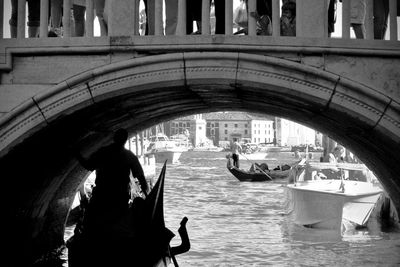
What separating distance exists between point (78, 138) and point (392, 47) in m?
3.89

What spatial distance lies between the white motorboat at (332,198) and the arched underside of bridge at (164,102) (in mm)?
5637

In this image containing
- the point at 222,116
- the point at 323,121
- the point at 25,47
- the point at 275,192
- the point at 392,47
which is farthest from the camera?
the point at 222,116

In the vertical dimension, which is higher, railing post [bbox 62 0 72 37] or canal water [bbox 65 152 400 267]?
railing post [bbox 62 0 72 37]

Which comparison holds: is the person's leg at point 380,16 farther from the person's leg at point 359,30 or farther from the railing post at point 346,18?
the railing post at point 346,18

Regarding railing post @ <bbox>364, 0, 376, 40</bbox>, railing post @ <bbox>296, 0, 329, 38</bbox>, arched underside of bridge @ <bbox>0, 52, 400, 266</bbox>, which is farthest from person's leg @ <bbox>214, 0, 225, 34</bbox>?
railing post @ <bbox>364, 0, 376, 40</bbox>

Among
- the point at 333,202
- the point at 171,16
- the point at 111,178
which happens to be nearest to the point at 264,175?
the point at 333,202

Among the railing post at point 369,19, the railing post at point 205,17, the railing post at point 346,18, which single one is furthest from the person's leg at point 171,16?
the railing post at point 369,19

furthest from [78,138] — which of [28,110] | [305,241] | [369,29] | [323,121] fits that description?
[305,241]

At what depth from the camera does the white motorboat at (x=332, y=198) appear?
14.3 metres

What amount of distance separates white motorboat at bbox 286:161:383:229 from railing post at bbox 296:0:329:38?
27.3 ft

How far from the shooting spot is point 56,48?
6.54 metres

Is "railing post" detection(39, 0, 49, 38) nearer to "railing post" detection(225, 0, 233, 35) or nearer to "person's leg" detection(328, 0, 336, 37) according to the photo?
"railing post" detection(225, 0, 233, 35)

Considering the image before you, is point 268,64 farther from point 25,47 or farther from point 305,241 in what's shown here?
point 305,241

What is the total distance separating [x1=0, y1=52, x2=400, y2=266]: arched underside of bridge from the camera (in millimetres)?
6207
